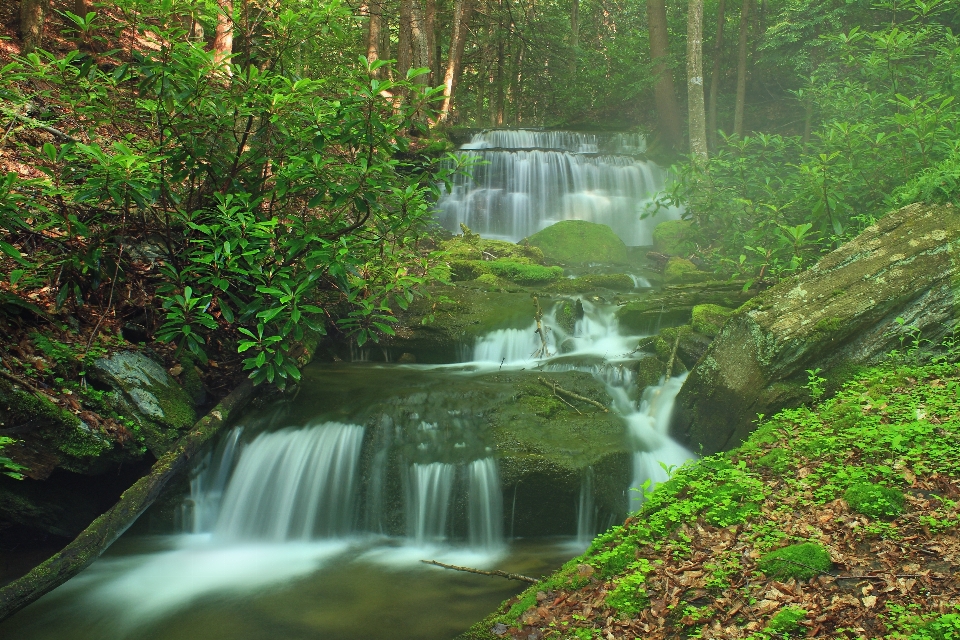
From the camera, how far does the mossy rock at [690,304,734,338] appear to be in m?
7.93

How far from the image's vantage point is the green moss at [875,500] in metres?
3.42

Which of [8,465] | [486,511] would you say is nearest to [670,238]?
[486,511]

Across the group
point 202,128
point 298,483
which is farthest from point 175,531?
point 202,128

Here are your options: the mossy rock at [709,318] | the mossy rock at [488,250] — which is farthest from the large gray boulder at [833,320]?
the mossy rock at [488,250]

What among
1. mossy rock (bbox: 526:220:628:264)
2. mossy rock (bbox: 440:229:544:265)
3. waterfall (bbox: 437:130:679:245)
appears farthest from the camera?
waterfall (bbox: 437:130:679:245)

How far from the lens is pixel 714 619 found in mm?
3006

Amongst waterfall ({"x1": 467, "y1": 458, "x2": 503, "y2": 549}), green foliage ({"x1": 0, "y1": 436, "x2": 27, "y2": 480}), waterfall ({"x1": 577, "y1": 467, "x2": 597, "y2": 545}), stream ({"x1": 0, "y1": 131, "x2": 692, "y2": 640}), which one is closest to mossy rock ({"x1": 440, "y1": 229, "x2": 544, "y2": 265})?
stream ({"x1": 0, "y1": 131, "x2": 692, "y2": 640})

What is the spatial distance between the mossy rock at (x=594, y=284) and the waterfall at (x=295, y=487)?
19.1ft

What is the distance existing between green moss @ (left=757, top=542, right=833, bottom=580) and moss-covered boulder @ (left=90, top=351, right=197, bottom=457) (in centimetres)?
522

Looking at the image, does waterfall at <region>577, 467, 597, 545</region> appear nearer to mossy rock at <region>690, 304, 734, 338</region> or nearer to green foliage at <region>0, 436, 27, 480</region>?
mossy rock at <region>690, 304, 734, 338</region>

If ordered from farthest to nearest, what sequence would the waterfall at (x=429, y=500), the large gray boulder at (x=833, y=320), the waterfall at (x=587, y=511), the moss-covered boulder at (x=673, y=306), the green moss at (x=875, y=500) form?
the moss-covered boulder at (x=673, y=306) → the waterfall at (x=429, y=500) → the waterfall at (x=587, y=511) → the large gray boulder at (x=833, y=320) → the green moss at (x=875, y=500)

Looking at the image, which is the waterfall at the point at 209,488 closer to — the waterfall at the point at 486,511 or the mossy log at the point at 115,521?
the mossy log at the point at 115,521

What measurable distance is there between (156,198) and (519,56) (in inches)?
958

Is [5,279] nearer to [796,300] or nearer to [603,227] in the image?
[796,300]
